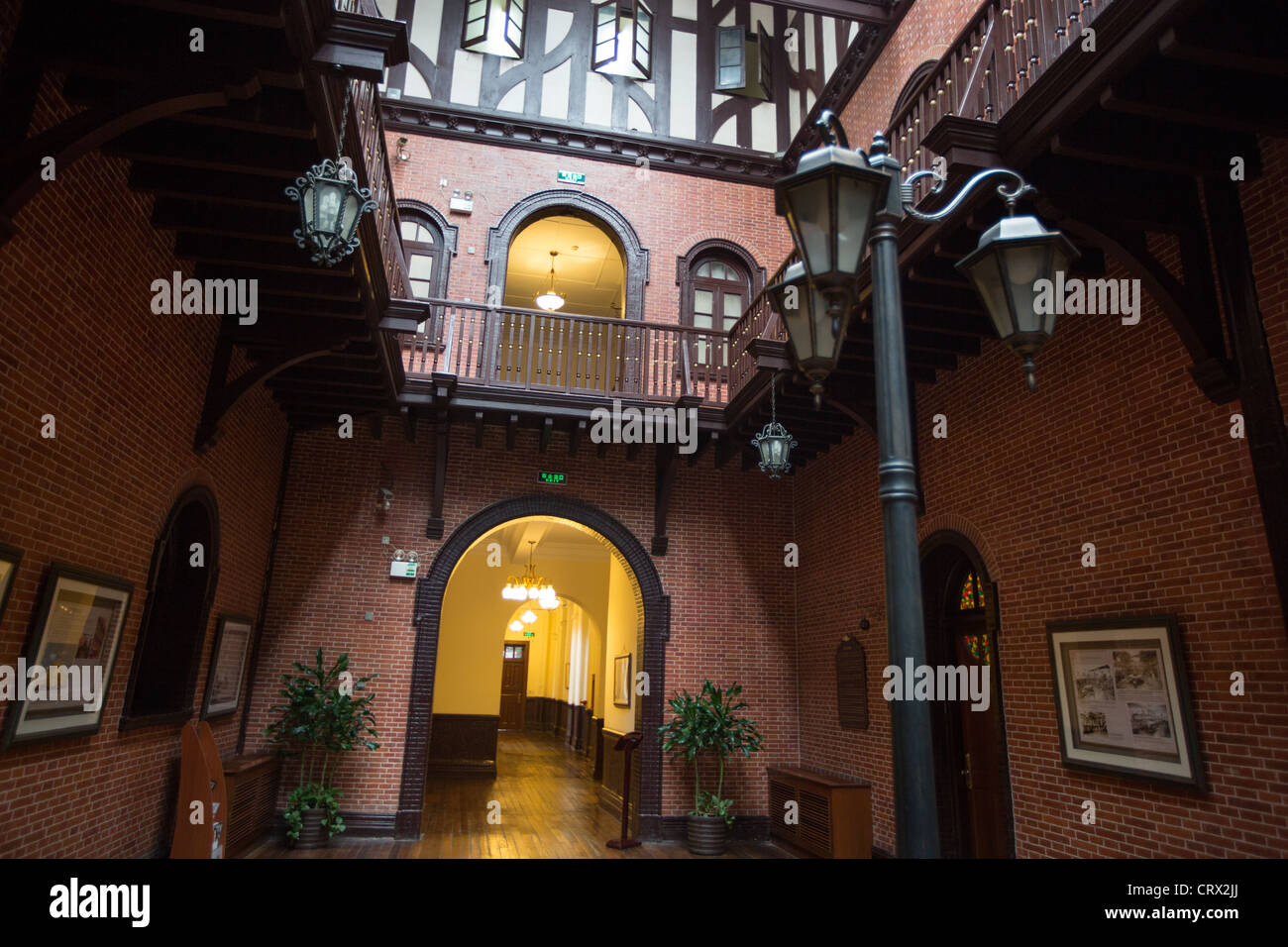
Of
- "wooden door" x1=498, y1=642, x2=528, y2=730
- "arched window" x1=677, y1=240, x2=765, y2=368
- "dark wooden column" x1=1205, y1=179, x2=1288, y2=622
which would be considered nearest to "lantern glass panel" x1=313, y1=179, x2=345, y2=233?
"dark wooden column" x1=1205, y1=179, x2=1288, y2=622

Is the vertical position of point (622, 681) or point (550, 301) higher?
point (550, 301)

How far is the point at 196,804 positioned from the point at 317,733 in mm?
2870

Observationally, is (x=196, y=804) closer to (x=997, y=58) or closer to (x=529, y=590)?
(x=997, y=58)

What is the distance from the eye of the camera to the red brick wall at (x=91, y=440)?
173 inches

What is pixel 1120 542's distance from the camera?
5457 millimetres

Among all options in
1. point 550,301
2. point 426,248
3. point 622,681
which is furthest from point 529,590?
point 426,248

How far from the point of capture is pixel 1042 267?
2.91 metres

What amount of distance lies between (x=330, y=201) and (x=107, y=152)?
1.69 metres

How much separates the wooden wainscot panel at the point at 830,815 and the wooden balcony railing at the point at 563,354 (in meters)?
4.55

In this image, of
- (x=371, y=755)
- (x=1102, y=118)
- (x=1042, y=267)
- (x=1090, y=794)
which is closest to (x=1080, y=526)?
(x=1090, y=794)

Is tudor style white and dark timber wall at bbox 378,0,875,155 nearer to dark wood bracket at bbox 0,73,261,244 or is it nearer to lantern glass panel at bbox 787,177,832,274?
dark wood bracket at bbox 0,73,261,244

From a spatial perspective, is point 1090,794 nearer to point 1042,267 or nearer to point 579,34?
point 1042,267

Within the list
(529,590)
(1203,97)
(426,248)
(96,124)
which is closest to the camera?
(96,124)

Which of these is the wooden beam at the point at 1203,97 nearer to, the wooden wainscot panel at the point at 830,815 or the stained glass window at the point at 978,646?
the stained glass window at the point at 978,646
